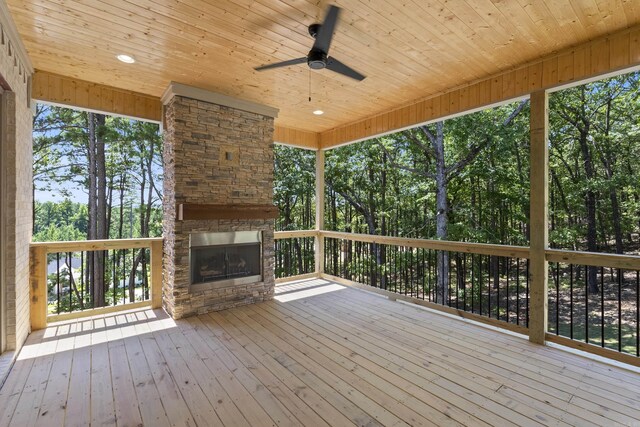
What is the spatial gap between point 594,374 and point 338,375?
89.0 inches

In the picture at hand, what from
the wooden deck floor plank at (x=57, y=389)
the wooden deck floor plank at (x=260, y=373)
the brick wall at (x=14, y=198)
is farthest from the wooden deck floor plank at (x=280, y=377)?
the brick wall at (x=14, y=198)

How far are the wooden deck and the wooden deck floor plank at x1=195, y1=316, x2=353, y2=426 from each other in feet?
0.04

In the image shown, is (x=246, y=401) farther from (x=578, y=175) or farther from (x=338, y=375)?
(x=578, y=175)

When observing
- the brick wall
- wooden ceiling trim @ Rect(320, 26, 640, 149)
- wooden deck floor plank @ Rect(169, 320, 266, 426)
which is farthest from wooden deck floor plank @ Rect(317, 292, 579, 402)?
the brick wall

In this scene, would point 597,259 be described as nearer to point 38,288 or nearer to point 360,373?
point 360,373

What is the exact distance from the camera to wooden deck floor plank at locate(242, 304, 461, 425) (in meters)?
2.03

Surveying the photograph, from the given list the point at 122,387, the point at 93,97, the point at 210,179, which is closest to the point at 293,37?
the point at 210,179

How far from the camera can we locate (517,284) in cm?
534

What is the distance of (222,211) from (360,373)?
276cm

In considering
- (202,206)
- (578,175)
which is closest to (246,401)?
(202,206)

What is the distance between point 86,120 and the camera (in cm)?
870

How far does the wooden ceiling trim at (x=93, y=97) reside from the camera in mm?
3611

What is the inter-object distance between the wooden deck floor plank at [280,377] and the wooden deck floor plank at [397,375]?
602 millimetres

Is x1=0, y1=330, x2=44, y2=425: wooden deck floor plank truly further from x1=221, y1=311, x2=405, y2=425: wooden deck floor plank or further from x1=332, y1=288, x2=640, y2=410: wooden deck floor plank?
x1=332, y1=288, x2=640, y2=410: wooden deck floor plank
